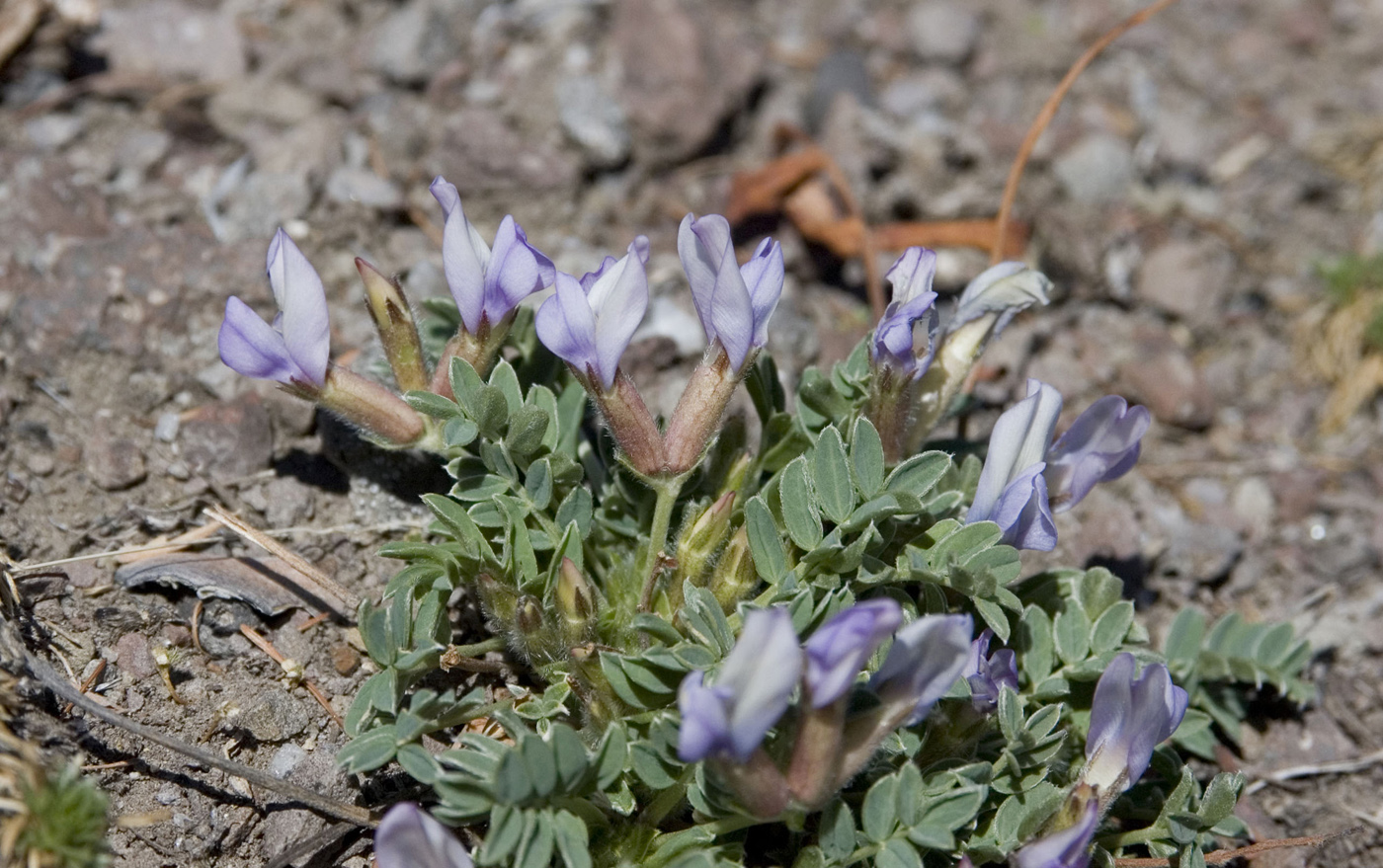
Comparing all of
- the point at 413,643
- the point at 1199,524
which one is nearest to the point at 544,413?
the point at 413,643

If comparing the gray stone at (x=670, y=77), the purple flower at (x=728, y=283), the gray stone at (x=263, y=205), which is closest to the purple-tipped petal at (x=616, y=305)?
the purple flower at (x=728, y=283)

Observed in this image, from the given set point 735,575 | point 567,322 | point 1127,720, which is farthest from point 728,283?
point 1127,720

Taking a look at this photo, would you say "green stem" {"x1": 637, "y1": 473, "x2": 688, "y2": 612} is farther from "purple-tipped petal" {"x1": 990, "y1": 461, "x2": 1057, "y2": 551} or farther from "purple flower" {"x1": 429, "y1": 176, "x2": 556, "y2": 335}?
"purple-tipped petal" {"x1": 990, "y1": 461, "x2": 1057, "y2": 551}

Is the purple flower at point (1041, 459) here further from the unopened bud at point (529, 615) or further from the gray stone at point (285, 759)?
the gray stone at point (285, 759)

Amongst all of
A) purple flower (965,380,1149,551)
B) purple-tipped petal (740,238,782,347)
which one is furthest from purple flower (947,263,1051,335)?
purple-tipped petal (740,238,782,347)

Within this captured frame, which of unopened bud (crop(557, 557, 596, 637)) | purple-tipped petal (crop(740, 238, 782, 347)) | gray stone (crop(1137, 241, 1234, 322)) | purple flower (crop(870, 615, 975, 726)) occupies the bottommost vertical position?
gray stone (crop(1137, 241, 1234, 322))

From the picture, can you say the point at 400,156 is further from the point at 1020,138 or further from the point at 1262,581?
the point at 1262,581
